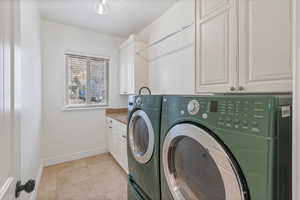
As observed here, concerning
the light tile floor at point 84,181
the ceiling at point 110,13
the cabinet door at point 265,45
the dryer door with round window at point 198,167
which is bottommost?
the light tile floor at point 84,181

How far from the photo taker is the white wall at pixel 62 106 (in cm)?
269

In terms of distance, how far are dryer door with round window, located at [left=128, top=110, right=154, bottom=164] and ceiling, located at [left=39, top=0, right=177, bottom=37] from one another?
5.88 feet

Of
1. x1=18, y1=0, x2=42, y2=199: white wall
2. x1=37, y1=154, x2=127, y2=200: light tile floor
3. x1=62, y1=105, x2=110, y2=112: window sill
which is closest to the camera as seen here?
x1=18, y1=0, x2=42, y2=199: white wall

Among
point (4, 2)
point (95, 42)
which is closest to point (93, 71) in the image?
point (95, 42)

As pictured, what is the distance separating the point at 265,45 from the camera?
85 centimetres

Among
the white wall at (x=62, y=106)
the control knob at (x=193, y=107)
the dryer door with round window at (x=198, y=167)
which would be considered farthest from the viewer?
the white wall at (x=62, y=106)

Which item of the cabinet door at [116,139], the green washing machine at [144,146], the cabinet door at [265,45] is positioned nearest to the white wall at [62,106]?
the cabinet door at [116,139]

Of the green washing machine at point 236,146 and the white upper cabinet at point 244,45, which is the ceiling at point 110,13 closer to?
the white upper cabinet at point 244,45

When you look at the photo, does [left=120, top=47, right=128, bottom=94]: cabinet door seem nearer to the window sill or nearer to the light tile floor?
the window sill

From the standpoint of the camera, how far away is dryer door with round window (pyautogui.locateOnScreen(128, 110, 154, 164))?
44.4 inches

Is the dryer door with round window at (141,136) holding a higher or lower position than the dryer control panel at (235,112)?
lower

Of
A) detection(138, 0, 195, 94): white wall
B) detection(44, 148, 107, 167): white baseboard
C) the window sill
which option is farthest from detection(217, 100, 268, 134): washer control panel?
detection(44, 148, 107, 167): white baseboard

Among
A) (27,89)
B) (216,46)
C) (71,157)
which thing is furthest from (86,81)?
(216,46)

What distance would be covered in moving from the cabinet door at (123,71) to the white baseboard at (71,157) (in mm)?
1403
